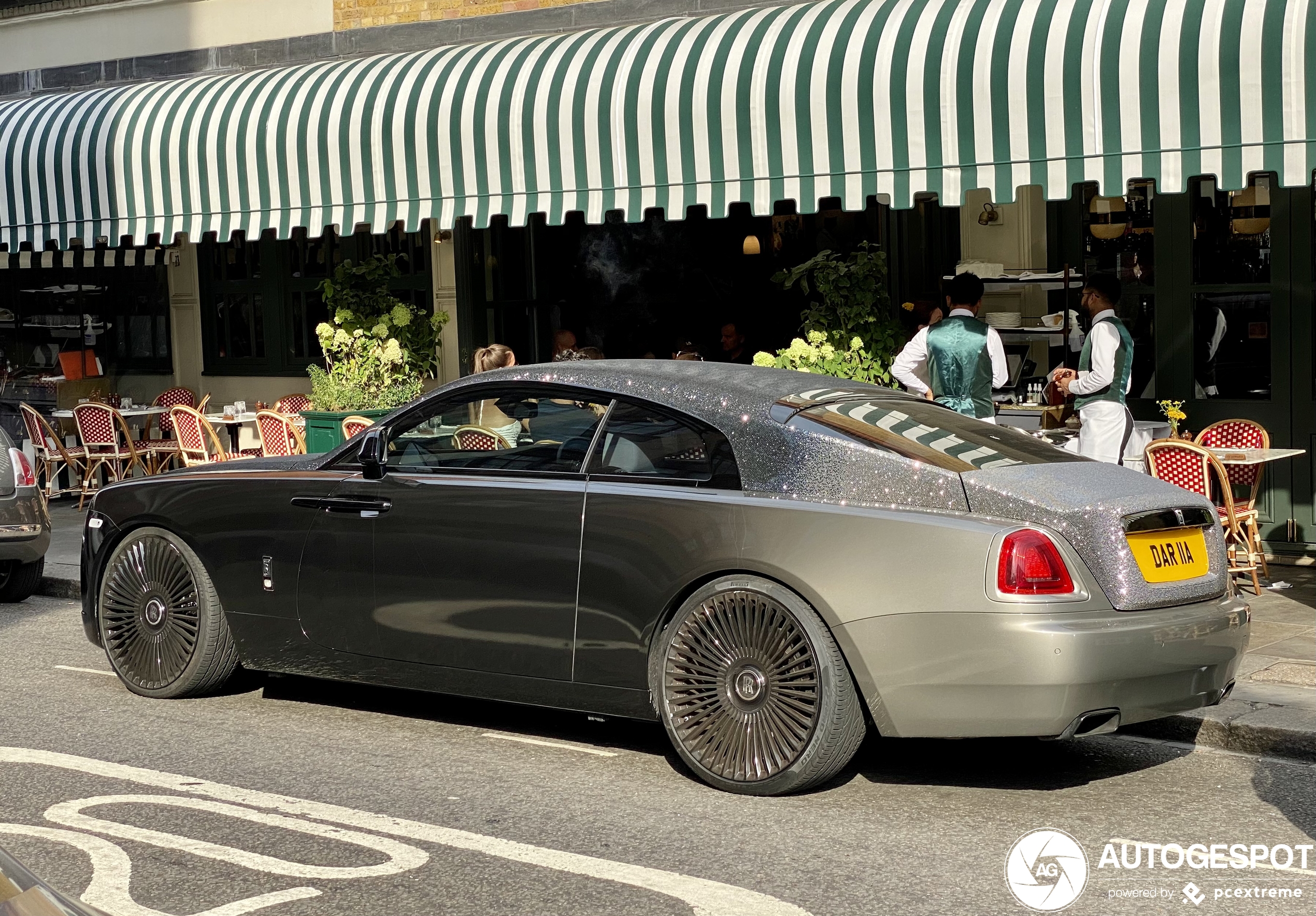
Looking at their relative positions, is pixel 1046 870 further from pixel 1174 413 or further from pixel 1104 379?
pixel 1174 413

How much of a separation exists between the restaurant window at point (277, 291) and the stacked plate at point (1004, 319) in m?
5.30

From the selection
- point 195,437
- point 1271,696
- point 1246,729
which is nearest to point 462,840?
point 1246,729

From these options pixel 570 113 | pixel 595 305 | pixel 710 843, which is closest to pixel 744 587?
pixel 710 843

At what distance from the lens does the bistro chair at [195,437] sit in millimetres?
13695

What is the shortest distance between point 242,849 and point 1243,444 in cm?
743

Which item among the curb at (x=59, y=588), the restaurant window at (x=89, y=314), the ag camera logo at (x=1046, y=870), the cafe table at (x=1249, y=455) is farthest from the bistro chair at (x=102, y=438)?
the ag camera logo at (x=1046, y=870)

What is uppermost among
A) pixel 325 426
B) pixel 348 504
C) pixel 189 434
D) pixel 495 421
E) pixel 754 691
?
pixel 495 421

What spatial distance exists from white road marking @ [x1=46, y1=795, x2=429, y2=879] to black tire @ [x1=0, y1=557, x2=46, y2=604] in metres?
5.34

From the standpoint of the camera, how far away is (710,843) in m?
5.26

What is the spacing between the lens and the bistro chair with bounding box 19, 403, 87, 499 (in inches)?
595

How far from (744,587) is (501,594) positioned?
1.06 meters

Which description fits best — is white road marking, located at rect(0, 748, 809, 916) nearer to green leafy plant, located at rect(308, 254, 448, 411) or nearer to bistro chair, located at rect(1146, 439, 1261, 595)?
bistro chair, located at rect(1146, 439, 1261, 595)

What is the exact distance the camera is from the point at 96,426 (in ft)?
50.4

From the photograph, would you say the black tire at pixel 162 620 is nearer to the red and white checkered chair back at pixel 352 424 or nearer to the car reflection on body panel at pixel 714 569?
the car reflection on body panel at pixel 714 569
